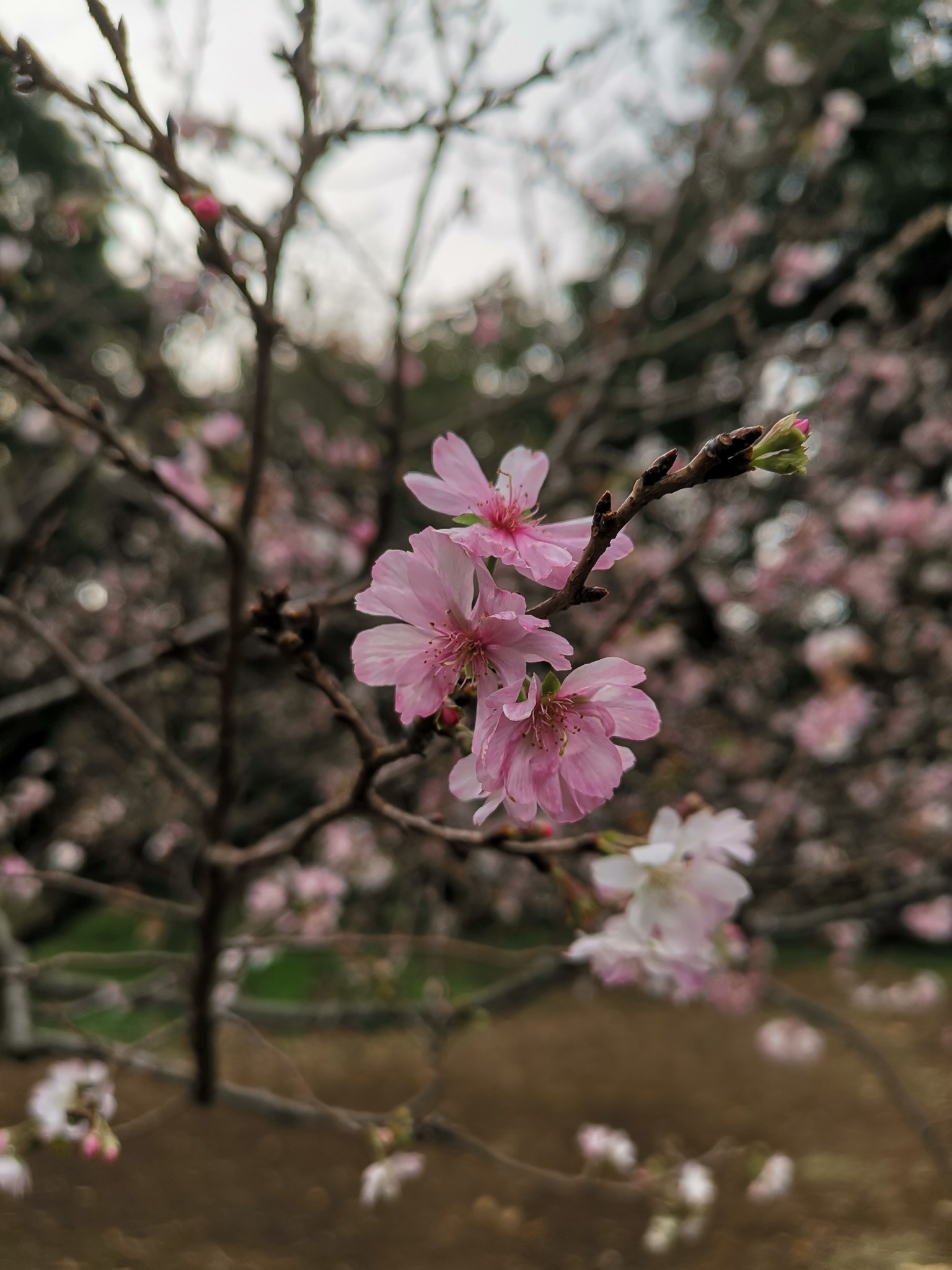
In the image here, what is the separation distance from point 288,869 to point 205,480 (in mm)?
2677

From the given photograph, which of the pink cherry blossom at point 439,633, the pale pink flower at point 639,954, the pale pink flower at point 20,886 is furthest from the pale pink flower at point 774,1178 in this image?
the pale pink flower at point 20,886

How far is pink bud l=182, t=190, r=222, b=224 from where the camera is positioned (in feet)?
3.28

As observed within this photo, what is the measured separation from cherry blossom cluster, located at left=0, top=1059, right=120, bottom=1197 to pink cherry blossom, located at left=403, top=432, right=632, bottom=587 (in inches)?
39.3

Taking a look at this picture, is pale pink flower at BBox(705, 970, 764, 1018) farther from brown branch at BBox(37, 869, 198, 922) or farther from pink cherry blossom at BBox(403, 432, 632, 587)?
pink cherry blossom at BBox(403, 432, 632, 587)

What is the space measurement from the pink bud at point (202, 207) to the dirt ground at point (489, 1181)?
7.82 feet

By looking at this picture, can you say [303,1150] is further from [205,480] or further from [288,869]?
[205,480]

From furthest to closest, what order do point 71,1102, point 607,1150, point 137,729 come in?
point 607,1150
point 137,729
point 71,1102

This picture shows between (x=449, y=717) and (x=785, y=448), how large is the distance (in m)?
0.37

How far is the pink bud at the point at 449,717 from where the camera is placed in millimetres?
792

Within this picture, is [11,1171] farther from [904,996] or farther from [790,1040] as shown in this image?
[904,996]

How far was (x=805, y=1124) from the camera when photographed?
397 centimetres

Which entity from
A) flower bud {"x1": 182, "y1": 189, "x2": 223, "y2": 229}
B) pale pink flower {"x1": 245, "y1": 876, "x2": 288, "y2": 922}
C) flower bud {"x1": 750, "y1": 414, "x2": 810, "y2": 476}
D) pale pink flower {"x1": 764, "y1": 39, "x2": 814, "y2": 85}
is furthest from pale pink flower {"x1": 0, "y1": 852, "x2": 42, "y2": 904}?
pale pink flower {"x1": 764, "y1": 39, "x2": 814, "y2": 85}

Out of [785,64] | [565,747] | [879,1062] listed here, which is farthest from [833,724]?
[785,64]

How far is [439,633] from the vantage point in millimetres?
743
